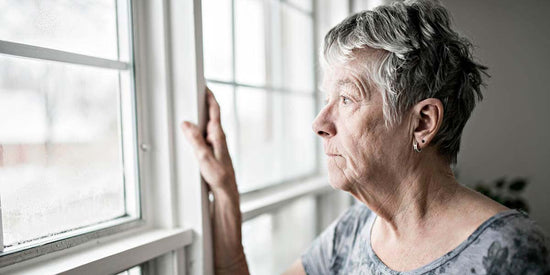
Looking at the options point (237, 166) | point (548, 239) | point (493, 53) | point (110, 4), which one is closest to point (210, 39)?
point (110, 4)

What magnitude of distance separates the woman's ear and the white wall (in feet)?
7.07

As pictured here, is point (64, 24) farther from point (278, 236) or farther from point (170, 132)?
point (278, 236)

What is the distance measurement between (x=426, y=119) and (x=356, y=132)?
191 mm

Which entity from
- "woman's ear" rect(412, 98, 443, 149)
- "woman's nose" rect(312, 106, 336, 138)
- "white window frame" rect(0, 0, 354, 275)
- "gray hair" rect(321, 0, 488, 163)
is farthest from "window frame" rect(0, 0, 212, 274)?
"woman's ear" rect(412, 98, 443, 149)

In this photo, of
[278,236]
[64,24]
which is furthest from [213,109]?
[278,236]

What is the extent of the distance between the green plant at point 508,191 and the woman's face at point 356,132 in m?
1.56

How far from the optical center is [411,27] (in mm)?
996

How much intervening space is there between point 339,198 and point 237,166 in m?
0.93

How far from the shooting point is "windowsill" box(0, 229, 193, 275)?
85cm

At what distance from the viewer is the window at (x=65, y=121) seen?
33.2 inches

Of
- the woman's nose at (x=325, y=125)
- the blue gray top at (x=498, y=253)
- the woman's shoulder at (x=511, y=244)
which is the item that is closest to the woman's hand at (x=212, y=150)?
the woman's nose at (x=325, y=125)

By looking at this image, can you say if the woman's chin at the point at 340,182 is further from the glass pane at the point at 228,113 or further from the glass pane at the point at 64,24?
the glass pane at the point at 64,24

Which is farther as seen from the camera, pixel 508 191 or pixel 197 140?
pixel 508 191

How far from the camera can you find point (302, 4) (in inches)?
80.6
